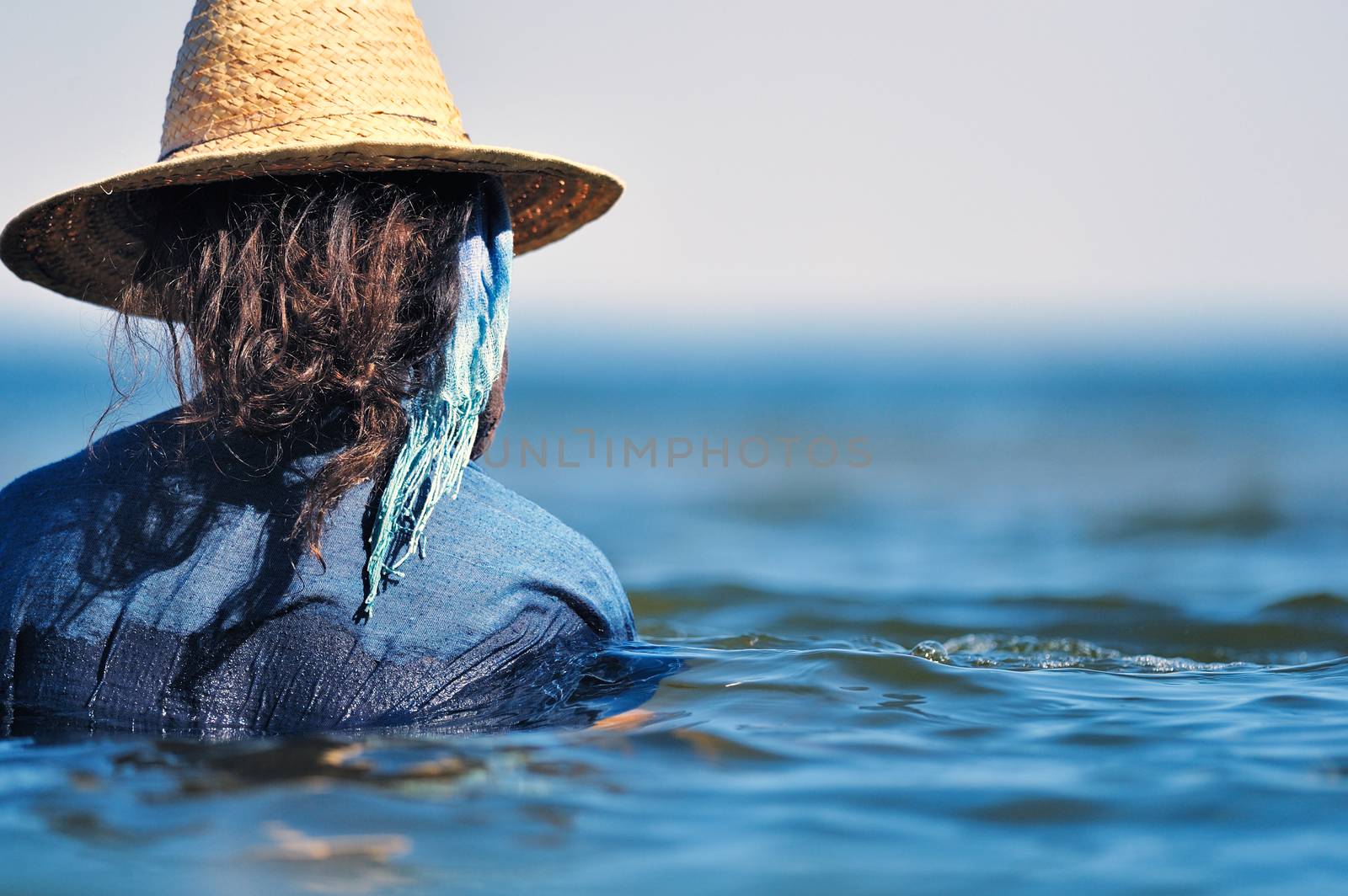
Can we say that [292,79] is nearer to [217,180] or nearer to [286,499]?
[217,180]

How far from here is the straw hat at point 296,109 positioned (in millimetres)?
2234

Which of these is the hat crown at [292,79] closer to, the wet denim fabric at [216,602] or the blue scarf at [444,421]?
the blue scarf at [444,421]

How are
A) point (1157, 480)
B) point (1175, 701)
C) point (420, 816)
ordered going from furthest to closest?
point (1157, 480) < point (1175, 701) < point (420, 816)

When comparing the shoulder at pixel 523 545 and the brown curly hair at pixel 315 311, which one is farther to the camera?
the shoulder at pixel 523 545

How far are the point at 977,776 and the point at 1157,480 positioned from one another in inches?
423

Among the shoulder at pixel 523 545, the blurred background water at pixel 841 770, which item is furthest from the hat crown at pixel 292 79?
the shoulder at pixel 523 545

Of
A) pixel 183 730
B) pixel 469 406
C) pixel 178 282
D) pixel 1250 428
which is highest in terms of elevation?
pixel 1250 428

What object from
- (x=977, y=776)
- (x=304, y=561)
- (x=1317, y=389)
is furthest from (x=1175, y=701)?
(x=1317, y=389)

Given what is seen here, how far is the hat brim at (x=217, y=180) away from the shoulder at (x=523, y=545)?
1.99ft

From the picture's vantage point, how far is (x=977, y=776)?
89.9 inches

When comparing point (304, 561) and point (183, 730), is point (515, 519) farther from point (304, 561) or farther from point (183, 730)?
point (183, 730)

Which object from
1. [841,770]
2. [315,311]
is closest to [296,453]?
[315,311]

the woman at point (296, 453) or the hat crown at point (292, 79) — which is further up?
the hat crown at point (292, 79)

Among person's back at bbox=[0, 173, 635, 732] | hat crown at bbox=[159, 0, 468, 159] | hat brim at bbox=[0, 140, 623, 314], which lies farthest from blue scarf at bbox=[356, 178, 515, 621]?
hat crown at bbox=[159, 0, 468, 159]
